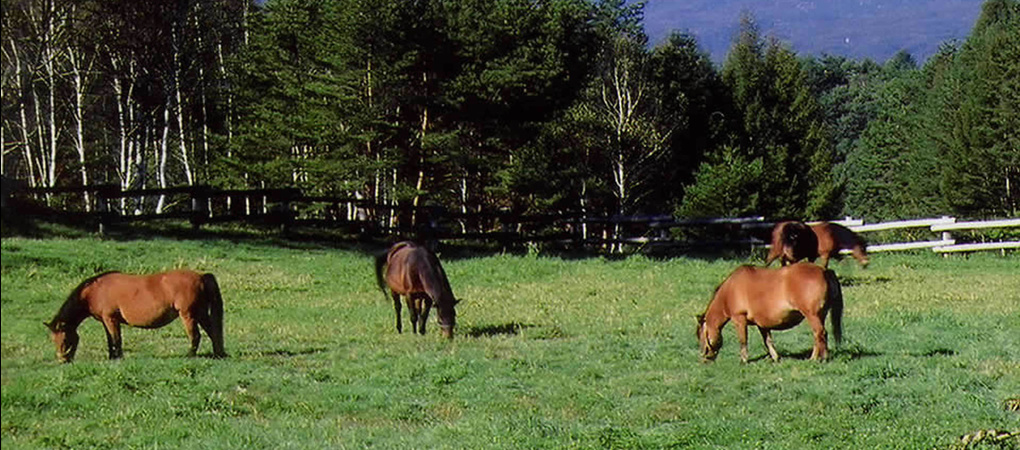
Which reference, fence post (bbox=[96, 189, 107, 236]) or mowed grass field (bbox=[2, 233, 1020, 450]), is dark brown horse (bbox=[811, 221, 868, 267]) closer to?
mowed grass field (bbox=[2, 233, 1020, 450])

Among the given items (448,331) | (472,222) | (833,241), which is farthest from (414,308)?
(472,222)

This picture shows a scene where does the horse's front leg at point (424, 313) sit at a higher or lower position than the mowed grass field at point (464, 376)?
higher

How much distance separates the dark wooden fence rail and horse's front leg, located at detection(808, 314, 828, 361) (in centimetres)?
354

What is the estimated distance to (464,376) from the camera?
9.66 meters

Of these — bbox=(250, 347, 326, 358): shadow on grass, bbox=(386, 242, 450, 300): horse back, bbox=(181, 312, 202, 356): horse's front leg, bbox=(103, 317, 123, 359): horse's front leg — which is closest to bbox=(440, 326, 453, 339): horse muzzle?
bbox=(386, 242, 450, 300): horse back

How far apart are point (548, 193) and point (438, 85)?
36.9 feet

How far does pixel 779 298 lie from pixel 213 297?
4457 mm

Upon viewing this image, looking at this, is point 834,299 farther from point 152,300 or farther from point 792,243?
point 792,243

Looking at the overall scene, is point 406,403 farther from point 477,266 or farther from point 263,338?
point 477,266

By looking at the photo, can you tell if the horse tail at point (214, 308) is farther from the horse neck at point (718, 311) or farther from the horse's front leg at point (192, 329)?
the horse neck at point (718, 311)

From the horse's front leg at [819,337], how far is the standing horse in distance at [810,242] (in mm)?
4087

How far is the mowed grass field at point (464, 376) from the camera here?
24.6 ft

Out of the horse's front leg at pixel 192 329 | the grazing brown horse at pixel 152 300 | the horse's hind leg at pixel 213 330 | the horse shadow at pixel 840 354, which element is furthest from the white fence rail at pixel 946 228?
the grazing brown horse at pixel 152 300

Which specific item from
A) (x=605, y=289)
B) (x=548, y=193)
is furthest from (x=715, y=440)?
(x=548, y=193)
